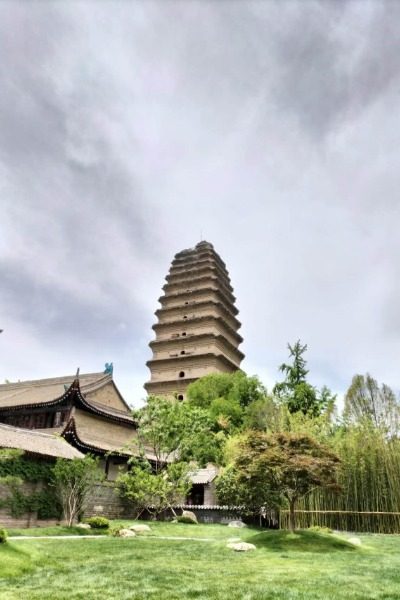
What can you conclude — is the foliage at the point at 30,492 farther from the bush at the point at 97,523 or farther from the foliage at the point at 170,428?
the foliage at the point at 170,428

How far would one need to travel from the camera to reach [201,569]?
6.79 metres

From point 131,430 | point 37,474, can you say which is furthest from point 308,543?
point 131,430

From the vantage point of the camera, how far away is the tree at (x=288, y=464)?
10820 millimetres

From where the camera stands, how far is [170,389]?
3659 cm

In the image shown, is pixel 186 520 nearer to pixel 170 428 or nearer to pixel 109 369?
pixel 170 428

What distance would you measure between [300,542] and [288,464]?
1.62 meters

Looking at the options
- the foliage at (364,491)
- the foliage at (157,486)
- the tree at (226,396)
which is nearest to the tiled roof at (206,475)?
the foliage at (157,486)

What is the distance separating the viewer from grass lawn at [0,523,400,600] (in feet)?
16.6

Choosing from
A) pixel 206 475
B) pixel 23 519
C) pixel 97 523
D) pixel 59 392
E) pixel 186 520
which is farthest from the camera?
pixel 59 392

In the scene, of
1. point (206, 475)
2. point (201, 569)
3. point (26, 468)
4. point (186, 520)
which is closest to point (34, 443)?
point (26, 468)

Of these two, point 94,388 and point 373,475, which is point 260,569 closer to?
point 373,475

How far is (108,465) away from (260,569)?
13.4 meters

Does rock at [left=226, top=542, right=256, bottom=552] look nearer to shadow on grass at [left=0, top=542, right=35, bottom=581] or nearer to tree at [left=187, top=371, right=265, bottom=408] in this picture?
shadow on grass at [left=0, top=542, right=35, bottom=581]

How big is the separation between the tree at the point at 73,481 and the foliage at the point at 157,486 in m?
2.23
